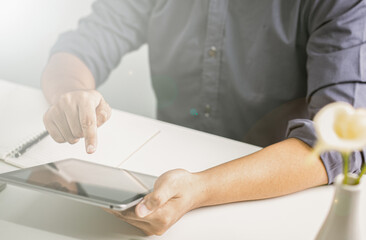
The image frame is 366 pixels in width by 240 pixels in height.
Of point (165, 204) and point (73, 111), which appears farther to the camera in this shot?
point (73, 111)

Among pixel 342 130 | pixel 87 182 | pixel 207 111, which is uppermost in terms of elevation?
pixel 342 130

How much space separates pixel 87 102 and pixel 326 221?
31cm

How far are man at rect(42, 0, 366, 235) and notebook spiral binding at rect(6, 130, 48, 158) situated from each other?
2 cm

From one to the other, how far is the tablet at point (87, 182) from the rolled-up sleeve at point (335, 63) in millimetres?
198

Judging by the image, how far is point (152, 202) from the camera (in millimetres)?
374

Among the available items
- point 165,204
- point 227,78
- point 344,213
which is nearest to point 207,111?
point 227,78

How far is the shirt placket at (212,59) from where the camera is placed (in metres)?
0.66

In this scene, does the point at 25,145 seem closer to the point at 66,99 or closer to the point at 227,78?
the point at 66,99

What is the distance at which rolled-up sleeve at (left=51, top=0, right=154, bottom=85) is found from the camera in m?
0.74

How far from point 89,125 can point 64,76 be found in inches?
8.3

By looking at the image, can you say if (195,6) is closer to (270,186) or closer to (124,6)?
(124,6)

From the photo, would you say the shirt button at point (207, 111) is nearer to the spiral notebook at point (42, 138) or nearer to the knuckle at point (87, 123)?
the spiral notebook at point (42, 138)

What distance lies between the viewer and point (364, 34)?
50 centimetres

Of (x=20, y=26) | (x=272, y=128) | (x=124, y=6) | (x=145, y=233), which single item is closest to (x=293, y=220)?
(x=145, y=233)
